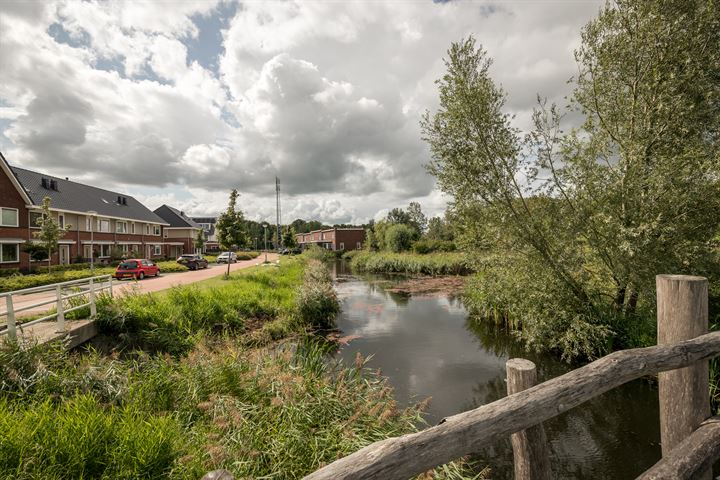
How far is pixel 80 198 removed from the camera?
30.6 meters

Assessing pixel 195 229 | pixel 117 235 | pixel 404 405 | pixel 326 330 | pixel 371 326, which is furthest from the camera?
pixel 195 229

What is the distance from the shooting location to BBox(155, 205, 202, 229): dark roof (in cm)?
4646

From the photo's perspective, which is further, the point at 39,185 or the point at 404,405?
the point at 39,185

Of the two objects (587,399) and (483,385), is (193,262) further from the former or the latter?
(587,399)

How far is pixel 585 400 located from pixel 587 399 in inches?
1.4

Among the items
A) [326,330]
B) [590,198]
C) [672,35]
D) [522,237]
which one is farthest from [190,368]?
[672,35]

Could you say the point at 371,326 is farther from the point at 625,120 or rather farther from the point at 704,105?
the point at 704,105

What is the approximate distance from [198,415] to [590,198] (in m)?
8.60

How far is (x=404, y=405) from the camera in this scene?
6414mm

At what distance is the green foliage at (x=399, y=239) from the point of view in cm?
4141

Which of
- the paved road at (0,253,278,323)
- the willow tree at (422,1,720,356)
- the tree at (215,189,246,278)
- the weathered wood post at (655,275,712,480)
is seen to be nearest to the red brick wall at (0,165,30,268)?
the paved road at (0,253,278,323)

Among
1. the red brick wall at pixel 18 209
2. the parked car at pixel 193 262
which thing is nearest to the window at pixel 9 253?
the red brick wall at pixel 18 209

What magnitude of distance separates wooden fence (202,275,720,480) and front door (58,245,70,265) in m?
33.9

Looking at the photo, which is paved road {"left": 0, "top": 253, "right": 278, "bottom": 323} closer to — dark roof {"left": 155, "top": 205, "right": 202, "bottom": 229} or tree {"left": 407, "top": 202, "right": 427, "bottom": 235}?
dark roof {"left": 155, "top": 205, "right": 202, "bottom": 229}
